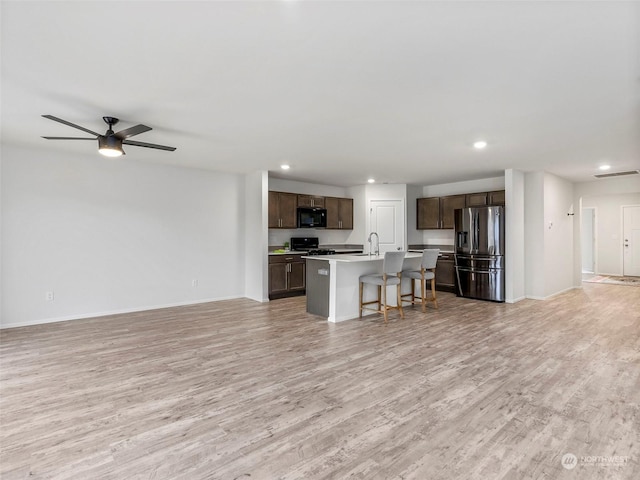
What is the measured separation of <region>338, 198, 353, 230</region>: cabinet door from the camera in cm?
812

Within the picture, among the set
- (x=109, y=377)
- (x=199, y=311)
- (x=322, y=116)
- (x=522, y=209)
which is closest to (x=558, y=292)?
(x=522, y=209)

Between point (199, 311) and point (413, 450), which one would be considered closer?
point (413, 450)

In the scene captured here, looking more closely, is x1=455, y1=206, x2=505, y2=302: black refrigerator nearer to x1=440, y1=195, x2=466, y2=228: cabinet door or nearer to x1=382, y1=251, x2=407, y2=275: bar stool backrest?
x1=440, y1=195, x2=466, y2=228: cabinet door

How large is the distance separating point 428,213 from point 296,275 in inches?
141

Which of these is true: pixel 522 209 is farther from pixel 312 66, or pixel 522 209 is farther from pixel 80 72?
pixel 80 72

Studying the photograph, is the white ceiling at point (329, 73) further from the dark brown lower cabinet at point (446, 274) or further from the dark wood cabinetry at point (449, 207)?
the dark brown lower cabinet at point (446, 274)

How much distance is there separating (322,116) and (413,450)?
9.74ft

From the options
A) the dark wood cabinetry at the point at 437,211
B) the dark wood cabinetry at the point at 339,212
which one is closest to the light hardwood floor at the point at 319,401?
the dark wood cabinetry at the point at 437,211

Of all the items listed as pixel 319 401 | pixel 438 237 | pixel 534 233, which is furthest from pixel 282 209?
pixel 534 233

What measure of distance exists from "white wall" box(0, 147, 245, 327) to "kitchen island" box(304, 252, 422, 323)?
2.19m

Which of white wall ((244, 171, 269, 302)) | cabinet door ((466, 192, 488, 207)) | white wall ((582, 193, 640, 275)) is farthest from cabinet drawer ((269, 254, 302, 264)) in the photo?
white wall ((582, 193, 640, 275))

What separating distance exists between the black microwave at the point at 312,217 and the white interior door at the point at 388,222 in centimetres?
121

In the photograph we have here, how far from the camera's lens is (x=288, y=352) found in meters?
3.61

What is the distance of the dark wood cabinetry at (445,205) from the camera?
6879mm
